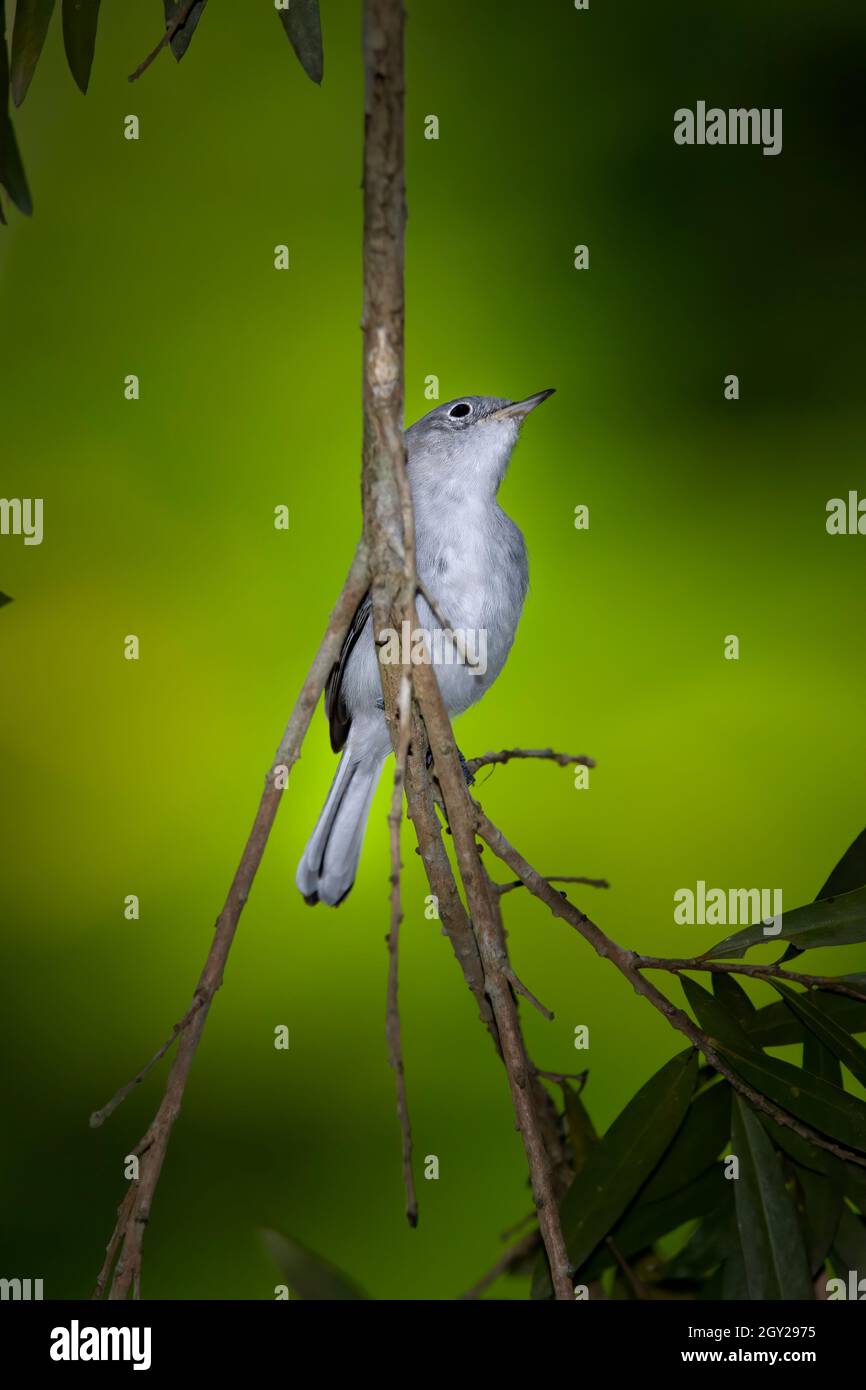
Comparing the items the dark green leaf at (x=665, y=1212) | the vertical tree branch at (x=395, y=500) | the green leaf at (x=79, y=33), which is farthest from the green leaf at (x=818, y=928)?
the green leaf at (x=79, y=33)

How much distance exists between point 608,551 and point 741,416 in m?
0.32

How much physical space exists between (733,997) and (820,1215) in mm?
228

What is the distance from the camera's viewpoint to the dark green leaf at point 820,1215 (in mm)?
1061

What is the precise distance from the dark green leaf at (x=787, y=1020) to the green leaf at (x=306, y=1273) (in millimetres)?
514

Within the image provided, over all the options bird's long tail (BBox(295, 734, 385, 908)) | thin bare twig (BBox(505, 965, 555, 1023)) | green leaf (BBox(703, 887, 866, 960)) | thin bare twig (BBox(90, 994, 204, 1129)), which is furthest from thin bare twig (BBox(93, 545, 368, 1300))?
bird's long tail (BBox(295, 734, 385, 908))

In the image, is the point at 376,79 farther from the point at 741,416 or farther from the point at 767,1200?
the point at 741,416

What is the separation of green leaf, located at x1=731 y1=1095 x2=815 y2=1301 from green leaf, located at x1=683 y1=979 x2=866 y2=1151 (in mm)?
81

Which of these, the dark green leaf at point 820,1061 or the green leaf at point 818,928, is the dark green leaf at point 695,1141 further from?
the green leaf at point 818,928

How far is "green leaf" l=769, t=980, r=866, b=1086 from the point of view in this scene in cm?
95

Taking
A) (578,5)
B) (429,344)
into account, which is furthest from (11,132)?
(578,5)

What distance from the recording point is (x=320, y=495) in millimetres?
1722

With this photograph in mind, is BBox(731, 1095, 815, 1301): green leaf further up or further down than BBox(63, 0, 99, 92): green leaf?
further down

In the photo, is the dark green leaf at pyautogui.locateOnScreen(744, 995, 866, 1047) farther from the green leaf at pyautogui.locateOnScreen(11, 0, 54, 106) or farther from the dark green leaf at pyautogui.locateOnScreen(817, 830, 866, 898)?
the green leaf at pyautogui.locateOnScreen(11, 0, 54, 106)
